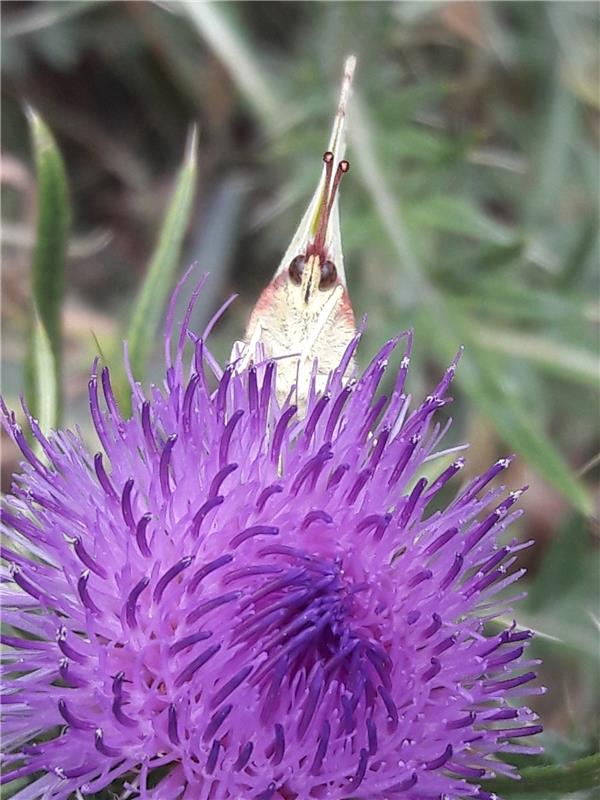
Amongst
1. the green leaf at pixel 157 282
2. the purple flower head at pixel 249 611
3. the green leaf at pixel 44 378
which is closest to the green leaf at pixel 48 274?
the green leaf at pixel 44 378

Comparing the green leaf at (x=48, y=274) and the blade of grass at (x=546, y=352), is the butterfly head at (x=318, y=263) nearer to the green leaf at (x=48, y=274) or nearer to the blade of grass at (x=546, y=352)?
the green leaf at (x=48, y=274)

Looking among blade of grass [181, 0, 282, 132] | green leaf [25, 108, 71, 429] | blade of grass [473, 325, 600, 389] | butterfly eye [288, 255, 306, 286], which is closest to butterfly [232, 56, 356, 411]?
butterfly eye [288, 255, 306, 286]

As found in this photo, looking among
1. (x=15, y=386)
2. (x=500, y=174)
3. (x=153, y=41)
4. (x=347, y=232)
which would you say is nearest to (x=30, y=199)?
(x=153, y=41)

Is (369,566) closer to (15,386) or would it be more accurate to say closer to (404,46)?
(15,386)

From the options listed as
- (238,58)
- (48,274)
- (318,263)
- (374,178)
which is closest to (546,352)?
(374,178)

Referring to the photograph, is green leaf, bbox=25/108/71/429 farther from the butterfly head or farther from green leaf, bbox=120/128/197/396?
the butterfly head

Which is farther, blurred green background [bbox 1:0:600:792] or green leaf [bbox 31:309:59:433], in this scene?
blurred green background [bbox 1:0:600:792]

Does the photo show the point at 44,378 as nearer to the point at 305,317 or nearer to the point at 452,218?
the point at 305,317
